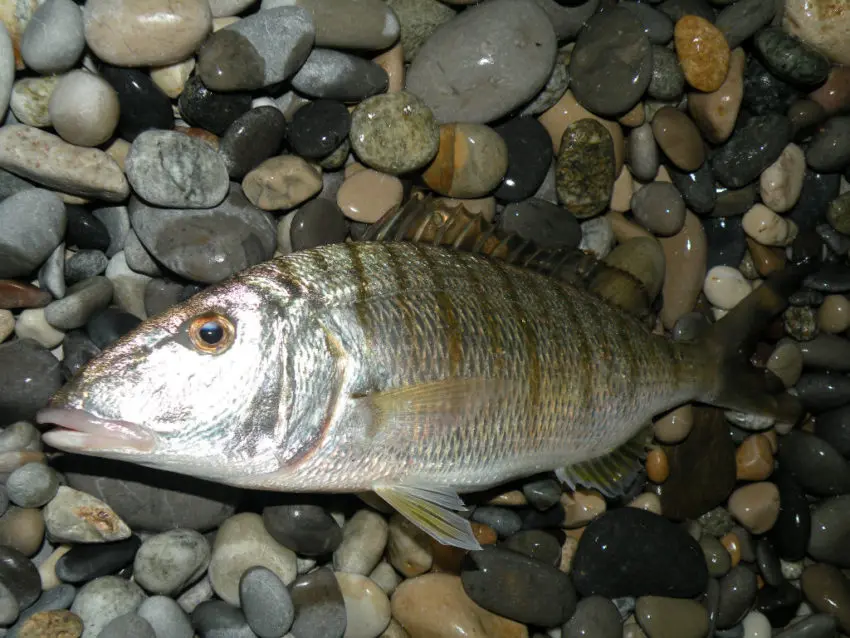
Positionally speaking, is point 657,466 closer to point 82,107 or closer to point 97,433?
point 97,433

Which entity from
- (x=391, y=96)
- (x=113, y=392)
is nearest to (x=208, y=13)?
(x=391, y=96)

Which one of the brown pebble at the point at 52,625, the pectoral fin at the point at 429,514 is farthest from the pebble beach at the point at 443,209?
the pectoral fin at the point at 429,514

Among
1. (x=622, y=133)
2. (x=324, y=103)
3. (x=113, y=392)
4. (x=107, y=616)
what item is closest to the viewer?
(x=113, y=392)

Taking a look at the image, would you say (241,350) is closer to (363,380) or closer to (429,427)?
(363,380)

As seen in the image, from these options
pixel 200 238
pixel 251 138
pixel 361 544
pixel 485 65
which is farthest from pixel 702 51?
pixel 361 544

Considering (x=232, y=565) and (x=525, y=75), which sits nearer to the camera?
(x=232, y=565)

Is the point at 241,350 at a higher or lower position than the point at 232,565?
higher

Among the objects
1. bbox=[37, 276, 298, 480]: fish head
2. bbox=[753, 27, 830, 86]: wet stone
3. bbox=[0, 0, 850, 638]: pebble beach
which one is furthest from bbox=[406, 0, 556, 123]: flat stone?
bbox=[37, 276, 298, 480]: fish head
